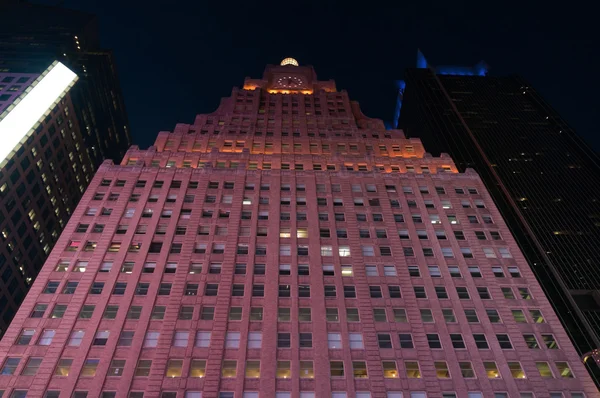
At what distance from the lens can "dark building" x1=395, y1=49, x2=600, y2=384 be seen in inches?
A: 2798

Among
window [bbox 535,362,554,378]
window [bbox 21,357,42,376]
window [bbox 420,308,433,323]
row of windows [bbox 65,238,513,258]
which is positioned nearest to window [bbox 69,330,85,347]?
window [bbox 21,357,42,376]

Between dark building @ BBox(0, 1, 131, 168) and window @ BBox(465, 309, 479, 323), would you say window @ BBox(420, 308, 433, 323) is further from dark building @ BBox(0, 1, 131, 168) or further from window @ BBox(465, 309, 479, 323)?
dark building @ BBox(0, 1, 131, 168)

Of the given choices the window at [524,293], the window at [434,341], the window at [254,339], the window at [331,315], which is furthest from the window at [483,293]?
the window at [254,339]

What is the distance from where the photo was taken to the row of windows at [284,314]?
1812 inches

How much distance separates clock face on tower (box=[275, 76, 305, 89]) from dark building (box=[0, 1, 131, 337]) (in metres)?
45.5

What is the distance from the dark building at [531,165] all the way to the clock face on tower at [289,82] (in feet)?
104

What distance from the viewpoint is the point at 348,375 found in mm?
41188

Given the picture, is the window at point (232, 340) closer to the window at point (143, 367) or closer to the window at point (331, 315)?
the window at point (143, 367)

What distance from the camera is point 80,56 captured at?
→ 12569 centimetres

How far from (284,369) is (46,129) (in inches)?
2827

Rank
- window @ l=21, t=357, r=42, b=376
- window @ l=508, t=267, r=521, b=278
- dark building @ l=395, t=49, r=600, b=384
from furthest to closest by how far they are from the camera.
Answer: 1. dark building @ l=395, t=49, r=600, b=384
2. window @ l=508, t=267, r=521, b=278
3. window @ l=21, t=357, r=42, b=376

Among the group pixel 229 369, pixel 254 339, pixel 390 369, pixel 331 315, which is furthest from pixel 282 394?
pixel 390 369

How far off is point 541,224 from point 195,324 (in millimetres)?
63034

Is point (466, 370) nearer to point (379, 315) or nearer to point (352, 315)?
point (379, 315)
